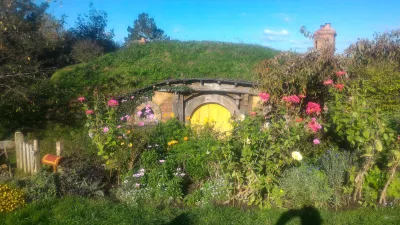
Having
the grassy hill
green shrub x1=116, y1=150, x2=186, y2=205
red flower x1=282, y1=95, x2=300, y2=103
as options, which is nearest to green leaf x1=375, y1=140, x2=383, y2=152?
red flower x1=282, y1=95, x2=300, y2=103

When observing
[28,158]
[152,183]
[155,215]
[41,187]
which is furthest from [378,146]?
[28,158]

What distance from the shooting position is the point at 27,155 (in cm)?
728

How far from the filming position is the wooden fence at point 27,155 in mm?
6953

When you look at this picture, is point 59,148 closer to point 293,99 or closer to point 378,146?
point 293,99

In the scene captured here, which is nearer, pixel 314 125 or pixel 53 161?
pixel 314 125

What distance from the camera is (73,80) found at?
14.1 metres

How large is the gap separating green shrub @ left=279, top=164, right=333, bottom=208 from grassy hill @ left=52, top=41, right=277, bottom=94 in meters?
6.45

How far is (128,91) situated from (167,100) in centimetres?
149

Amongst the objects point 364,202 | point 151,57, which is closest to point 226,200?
point 364,202

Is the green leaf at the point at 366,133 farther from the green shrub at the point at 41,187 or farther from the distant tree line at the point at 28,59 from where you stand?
the distant tree line at the point at 28,59

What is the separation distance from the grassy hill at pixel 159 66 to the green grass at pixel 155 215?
695 cm

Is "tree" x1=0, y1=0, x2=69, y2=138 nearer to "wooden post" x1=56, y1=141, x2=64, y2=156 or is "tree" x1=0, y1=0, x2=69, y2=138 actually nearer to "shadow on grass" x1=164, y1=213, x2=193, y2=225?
"wooden post" x1=56, y1=141, x2=64, y2=156

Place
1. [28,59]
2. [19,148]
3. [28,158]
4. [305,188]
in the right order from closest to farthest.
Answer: [305,188]
[28,158]
[19,148]
[28,59]

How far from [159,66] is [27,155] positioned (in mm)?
7695
